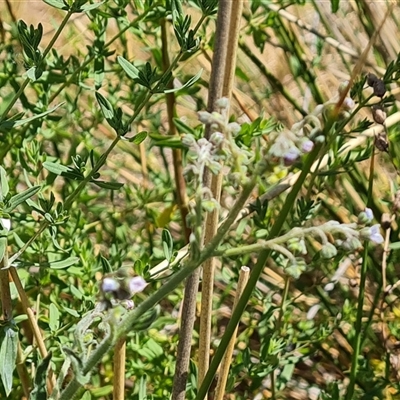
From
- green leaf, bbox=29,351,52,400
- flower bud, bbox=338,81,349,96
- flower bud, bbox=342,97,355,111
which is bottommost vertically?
green leaf, bbox=29,351,52,400

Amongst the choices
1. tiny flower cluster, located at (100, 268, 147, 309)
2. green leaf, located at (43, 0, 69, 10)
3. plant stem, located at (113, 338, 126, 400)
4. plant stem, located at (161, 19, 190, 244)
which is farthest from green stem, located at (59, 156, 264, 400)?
plant stem, located at (161, 19, 190, 244)

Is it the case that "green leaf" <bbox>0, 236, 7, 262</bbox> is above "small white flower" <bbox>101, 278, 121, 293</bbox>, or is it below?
above

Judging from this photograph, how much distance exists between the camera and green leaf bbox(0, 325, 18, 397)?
81 cm

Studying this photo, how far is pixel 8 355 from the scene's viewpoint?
83 centimetres

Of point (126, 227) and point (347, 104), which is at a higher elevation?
point (126, 227)

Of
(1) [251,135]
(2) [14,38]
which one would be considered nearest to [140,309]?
(1) [251,135]

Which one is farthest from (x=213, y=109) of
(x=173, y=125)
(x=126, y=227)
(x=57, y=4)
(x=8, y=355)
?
(x=126, y=227)

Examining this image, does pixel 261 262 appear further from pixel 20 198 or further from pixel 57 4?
pixel 57 4

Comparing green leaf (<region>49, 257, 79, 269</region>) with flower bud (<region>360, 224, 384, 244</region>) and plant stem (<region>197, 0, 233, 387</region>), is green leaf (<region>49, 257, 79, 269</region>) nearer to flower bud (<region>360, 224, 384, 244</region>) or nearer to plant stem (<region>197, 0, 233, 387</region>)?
plant stem (<region>197, 0, 233, 387</region>)

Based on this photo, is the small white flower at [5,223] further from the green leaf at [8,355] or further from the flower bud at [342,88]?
the flower bud at [342,88]

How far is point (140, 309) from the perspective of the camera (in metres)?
0.59

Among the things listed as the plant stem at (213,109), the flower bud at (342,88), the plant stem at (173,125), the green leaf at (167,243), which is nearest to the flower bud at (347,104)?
the flower bud at (342,88)

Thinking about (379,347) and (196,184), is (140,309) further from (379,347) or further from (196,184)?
(379,347)

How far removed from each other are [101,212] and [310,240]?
19.3 inches
